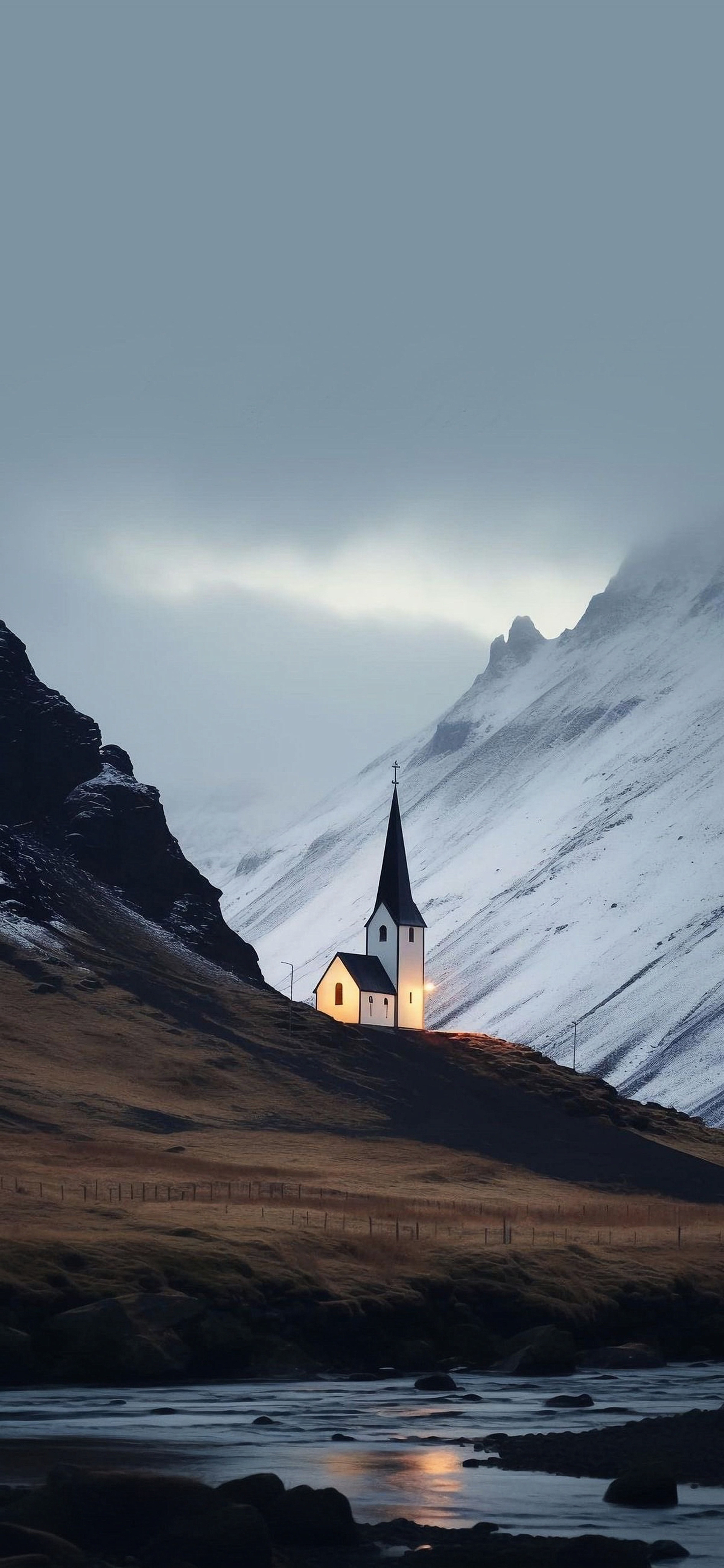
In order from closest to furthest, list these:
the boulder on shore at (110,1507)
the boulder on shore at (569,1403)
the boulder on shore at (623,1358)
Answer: the boulder on shore at (110,1507) < the boulder on shore at (569,1403) < the boulder on shore at (623,1358)

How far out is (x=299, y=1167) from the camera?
132625 millimetres

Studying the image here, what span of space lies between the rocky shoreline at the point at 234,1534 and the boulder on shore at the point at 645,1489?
17.9ft

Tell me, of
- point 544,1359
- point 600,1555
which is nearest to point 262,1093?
point 544,1359

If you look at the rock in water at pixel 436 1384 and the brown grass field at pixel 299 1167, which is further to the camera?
the brown grass field at pixel 299 1167

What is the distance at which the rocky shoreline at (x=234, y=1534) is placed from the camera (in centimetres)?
3506

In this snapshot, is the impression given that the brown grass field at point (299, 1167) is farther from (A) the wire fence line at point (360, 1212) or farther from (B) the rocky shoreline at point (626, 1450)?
(B) the rocky shoreline at point (626, 1450)

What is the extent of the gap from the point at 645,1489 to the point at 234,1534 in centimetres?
1258

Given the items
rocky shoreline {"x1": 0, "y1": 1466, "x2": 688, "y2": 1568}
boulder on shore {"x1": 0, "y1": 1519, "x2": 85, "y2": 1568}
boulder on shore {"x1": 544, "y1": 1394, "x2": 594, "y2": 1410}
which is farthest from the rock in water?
boulder on shore {"x1": 0, "y1": 1519, "x2": 85, "y2": 1568}

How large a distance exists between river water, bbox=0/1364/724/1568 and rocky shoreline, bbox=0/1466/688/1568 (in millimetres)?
2032

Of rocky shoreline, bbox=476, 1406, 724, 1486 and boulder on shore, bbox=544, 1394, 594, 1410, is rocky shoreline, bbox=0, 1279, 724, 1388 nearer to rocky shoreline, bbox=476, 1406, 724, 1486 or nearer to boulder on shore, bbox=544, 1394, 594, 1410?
boulder on shore, bbox=544, 1394, 594, 1410

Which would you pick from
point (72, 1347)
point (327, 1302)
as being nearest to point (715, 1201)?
point (327, 1302)

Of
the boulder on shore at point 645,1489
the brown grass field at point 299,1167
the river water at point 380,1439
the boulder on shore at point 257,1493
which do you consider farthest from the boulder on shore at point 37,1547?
the brown grass field at point 299,1167

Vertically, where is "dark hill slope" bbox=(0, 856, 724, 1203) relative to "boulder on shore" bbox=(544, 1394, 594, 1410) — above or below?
above

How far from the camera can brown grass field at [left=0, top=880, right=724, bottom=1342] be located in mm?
81875
